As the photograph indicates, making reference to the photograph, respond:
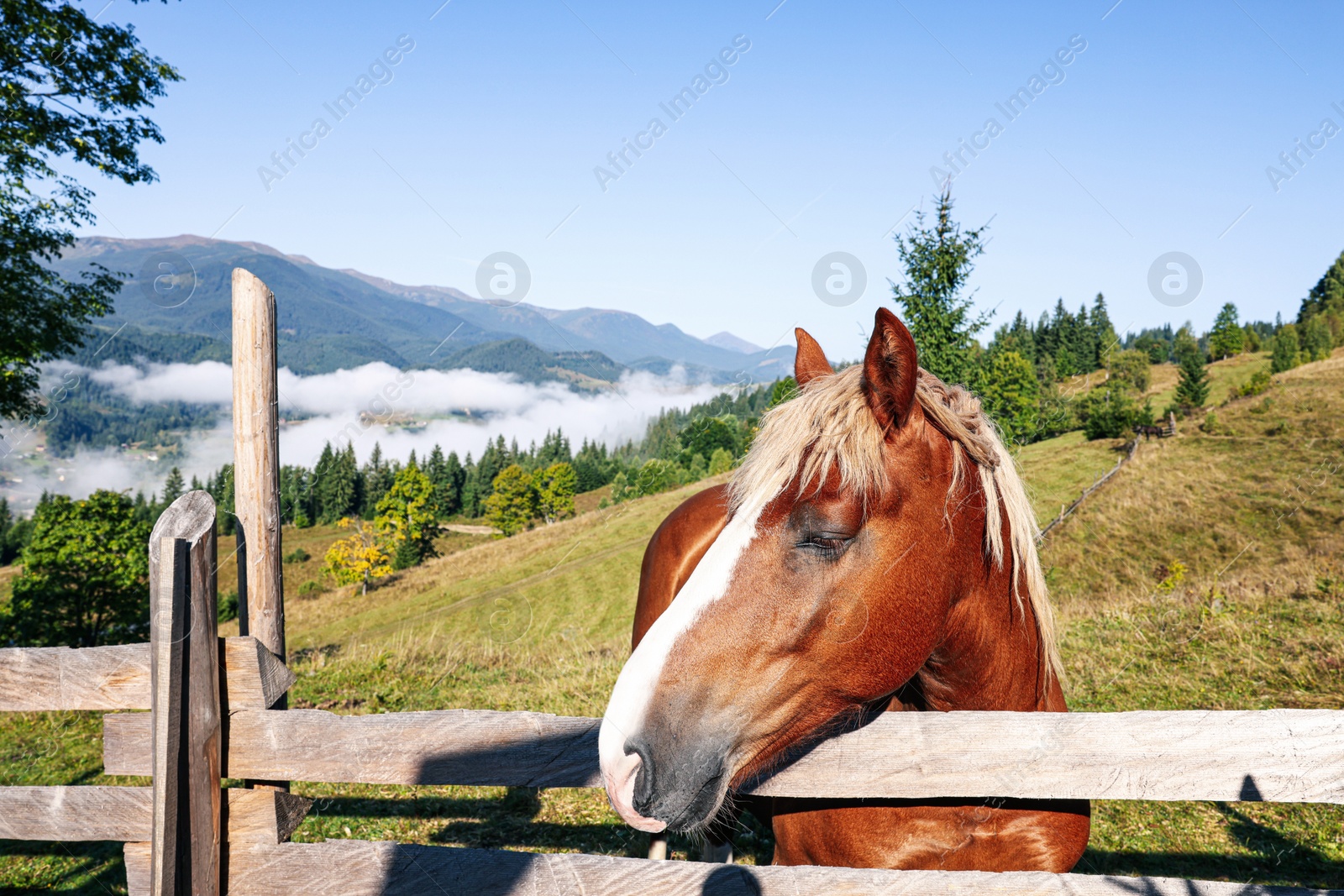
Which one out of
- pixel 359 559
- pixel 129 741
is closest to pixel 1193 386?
pixel 129 741

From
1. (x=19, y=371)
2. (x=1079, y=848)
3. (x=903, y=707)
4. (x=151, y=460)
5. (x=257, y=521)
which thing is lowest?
(x=1079, y=848)

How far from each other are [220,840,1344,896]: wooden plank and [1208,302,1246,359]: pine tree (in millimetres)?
86538

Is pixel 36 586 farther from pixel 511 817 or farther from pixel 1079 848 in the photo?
pixel 1079 848

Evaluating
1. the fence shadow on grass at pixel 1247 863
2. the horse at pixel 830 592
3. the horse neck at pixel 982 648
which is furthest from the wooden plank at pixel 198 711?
the fence shadow on grass at pixel 1247 863

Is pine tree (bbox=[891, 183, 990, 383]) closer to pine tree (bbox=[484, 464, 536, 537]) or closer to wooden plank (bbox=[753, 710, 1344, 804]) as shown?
wooden plank (bbox=[753, 710, 1344, 804])

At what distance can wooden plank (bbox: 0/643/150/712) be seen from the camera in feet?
7.98

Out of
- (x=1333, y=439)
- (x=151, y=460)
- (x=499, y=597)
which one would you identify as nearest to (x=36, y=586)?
(x=499, y=597)

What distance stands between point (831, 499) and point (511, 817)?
441cm

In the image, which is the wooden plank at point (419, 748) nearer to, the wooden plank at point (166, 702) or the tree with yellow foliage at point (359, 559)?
the wooden plank at point (166, 702)

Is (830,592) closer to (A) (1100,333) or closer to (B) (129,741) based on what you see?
(B) (129,741)

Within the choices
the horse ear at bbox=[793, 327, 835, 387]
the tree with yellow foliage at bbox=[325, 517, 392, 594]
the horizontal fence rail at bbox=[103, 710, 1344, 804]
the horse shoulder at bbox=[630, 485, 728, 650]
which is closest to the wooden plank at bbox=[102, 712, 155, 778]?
the horizontal fence rail at bbox=[103, 710, 1344, 804]

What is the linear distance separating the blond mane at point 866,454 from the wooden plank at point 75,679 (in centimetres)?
238

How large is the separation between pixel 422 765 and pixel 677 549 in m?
1.92

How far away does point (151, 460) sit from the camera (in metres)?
124
